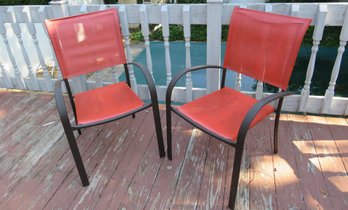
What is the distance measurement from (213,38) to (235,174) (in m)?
1.14

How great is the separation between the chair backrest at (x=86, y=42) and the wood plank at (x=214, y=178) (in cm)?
100

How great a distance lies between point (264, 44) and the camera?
1.72m

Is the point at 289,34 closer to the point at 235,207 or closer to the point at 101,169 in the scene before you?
the point at 235,207

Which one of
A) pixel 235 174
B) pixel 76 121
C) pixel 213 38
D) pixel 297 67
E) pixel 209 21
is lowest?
pixel 297 67

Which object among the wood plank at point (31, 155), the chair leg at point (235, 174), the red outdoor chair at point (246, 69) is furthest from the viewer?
the wood plank at point (31, 155)

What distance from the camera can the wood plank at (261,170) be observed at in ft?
5.28

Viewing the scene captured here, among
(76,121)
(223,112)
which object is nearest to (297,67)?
(223,112)

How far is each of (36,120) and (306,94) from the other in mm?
2411

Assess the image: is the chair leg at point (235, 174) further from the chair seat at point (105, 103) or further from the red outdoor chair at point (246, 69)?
the chair seat at point (105, 103)

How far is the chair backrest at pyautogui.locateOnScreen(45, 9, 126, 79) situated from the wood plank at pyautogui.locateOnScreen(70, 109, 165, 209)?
618 millimetres

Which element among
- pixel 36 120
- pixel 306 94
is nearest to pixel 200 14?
pixel 306 94

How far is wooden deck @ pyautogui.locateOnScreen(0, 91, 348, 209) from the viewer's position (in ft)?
5.42

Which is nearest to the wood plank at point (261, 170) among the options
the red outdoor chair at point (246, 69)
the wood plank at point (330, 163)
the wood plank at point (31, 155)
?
the red outdoor chair at point (246, 69)

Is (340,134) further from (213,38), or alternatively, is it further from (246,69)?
(213,38)
